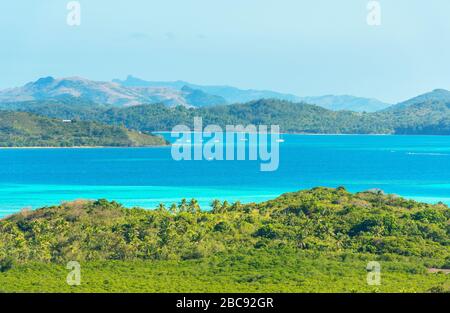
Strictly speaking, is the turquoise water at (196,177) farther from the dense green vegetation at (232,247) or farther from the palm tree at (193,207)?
the dense green vegetation at (232,247)

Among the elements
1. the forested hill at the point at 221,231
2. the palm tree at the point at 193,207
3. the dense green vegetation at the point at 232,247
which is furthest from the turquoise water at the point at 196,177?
the dense green vegetation at the point at 232,247

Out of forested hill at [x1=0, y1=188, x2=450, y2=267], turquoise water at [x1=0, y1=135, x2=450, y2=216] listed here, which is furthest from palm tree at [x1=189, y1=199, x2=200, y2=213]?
turquoise water at [x1=0, y1=135, x2=450, y2=216]

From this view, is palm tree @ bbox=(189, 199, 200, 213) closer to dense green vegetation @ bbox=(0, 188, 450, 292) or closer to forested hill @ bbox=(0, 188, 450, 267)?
dense green vegetation @ bbox=(0, 188, 450, 292)

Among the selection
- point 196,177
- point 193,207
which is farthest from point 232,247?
point 196,177

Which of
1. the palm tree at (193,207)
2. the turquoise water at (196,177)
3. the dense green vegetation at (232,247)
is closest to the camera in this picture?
the dense green vegetation at (232,247)

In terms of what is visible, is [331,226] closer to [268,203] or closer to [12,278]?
[268,203]

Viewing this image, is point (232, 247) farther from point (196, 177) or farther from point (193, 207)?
point (196, 177)
